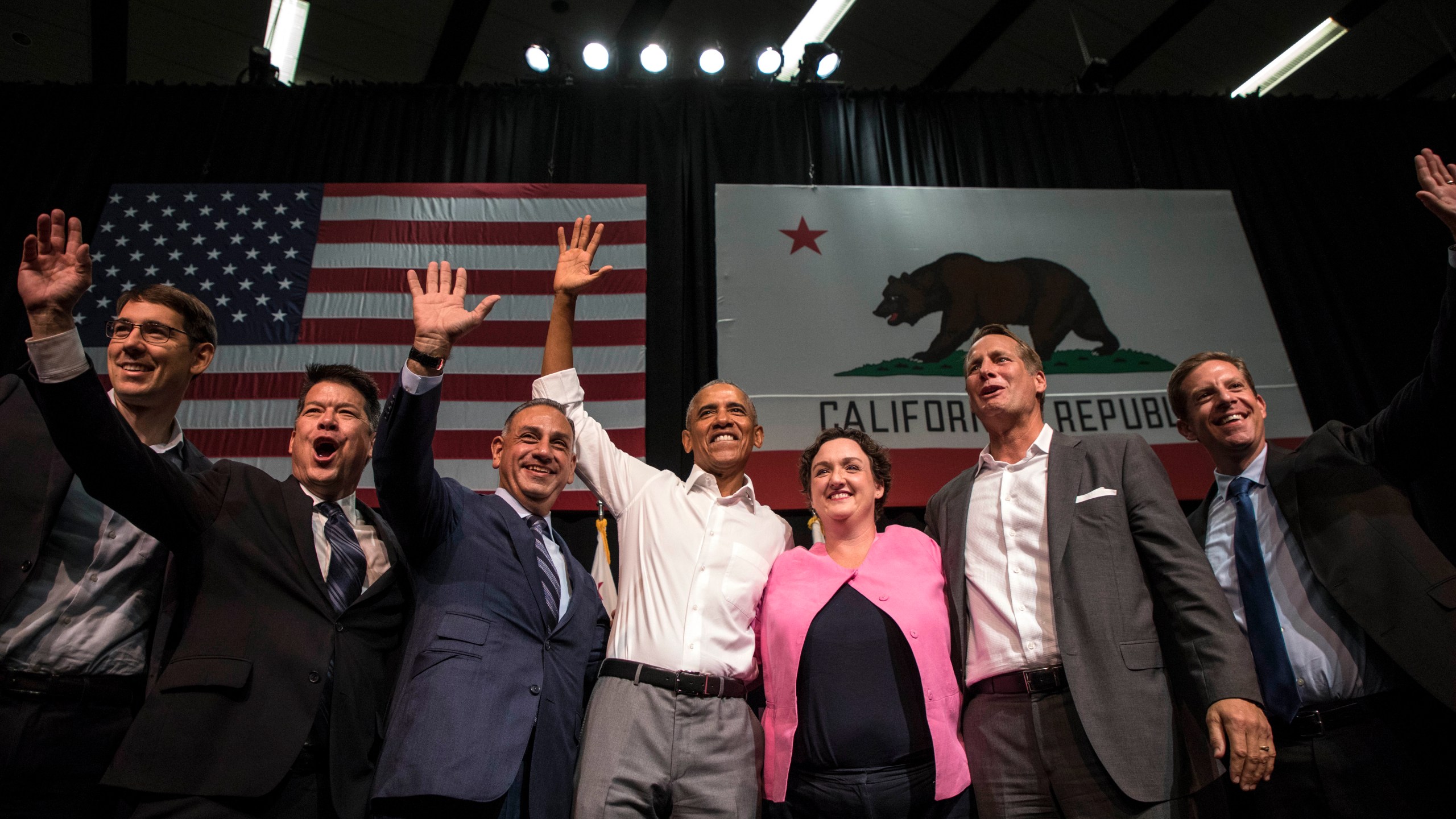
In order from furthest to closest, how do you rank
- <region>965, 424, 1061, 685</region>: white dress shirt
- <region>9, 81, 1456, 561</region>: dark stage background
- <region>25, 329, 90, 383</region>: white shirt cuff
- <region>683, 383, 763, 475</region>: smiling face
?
1. <region>9, 81, 1456, 561</region>: dark stage background
2. <region>683, 383, 763, 475</region>: smiling face
3. <region>965, 424, 1061, 685</region>: white dress shirt
4. <region>25, 329, 90, 383</region>: white shirt cuff

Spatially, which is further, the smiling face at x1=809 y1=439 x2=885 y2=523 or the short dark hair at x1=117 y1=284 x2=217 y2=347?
the smiling face at x1=809 y1=439 x2=885 y2=523

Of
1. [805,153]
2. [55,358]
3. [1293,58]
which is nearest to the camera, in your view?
[55,358]

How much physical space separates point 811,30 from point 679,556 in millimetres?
4303

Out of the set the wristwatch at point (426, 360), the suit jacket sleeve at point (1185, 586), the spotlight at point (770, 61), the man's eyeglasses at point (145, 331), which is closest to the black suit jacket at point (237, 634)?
the man's eyeglasses at point (145, 331)

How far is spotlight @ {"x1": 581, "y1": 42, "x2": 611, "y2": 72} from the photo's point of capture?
4816 mm

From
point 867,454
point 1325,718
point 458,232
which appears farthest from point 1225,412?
point 458,232

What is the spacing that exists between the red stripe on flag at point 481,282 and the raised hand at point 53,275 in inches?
103

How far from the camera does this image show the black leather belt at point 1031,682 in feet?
5.47

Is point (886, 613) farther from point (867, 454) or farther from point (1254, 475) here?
point (1254, 475)

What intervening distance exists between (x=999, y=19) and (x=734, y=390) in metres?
4.00

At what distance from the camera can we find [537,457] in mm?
2092

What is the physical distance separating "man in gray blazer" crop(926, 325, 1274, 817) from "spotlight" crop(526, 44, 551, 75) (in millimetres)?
3998

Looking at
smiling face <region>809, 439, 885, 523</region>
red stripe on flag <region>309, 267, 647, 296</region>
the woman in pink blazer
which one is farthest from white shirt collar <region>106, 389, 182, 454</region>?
red stripe on flag <region>309, 267, 647, 296</region>

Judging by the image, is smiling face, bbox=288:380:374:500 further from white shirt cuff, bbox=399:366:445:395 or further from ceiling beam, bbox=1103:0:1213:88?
ceiling beam, bbox=1103:0:1213:88
